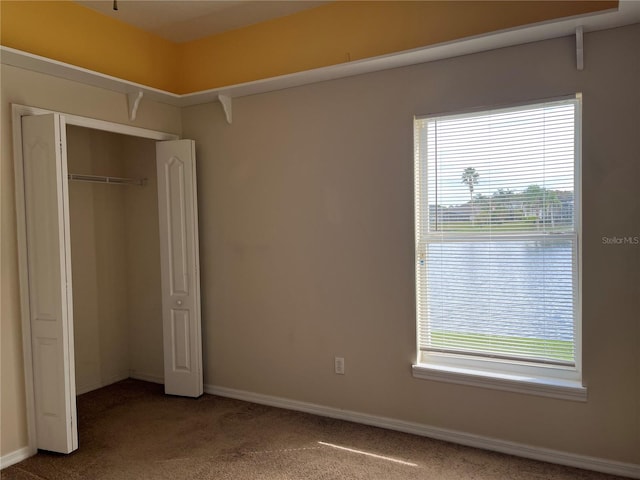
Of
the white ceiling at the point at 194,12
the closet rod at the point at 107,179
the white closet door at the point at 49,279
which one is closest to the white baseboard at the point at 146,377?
the white closet door at the point at 49,279

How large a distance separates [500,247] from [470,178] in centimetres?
49

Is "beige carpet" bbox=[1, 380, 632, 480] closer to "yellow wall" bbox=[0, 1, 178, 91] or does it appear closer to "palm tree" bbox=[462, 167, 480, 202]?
"palm tree" bbox=[462, 167, 480, 202]

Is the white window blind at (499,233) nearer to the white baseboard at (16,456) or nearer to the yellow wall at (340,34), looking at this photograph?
the yellow wall at (340,34)

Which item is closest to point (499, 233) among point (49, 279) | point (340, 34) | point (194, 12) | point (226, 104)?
point (340, 34)

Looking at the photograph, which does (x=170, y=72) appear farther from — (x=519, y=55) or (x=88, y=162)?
(x=519, y=55)

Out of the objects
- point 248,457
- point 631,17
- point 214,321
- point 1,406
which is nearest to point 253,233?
point 214,321

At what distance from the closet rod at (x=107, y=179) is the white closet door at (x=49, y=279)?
79cm

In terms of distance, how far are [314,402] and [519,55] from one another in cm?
277

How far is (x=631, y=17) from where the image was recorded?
2389 mm

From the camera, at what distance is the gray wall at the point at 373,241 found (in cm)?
256

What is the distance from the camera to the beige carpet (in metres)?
2.66

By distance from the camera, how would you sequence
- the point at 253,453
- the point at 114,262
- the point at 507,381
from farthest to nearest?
the point at 114,262
the point at 253,453
the point at 507,381

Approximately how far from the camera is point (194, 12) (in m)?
3.45

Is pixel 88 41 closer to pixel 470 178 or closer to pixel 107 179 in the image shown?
pixel 107 179
